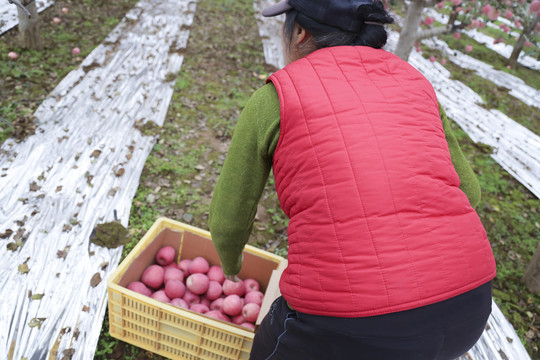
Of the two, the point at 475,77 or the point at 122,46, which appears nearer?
the point at 122,46

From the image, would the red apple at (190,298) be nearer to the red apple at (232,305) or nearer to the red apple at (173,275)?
the red apple at (173,275)

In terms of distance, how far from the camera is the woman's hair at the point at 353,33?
132 cm

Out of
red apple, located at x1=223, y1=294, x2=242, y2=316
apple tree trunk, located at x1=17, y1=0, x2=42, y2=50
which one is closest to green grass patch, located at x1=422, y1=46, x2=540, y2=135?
red apple, located at x1=223, y1=294, x2=242, y2=316

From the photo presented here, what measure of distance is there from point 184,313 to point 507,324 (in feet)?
7.82

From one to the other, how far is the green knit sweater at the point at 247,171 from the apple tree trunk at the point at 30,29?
4808 mm

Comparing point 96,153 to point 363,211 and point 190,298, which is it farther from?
point 363,211

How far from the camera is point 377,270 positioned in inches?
41.1

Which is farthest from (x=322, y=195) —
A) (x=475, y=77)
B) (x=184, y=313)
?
(x=475, y=77)

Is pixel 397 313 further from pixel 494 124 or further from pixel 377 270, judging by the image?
pixel 494 124

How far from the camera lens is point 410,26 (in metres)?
4.80

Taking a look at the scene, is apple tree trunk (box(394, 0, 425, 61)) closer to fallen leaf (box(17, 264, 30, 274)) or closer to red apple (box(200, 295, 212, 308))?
red apple (box(200, 295, 212, 308))

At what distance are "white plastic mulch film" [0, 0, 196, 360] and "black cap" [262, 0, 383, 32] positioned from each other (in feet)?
6.90

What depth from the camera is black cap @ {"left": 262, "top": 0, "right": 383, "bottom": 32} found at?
127 cm

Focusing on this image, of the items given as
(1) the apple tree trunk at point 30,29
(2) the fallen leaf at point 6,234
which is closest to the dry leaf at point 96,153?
(2) the fallen leaf at point 6,234
